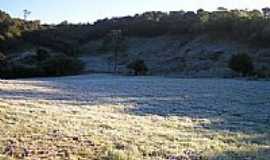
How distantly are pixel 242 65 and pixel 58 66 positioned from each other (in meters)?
23.7

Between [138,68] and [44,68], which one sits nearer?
[138,68]

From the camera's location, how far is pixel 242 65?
6306 centimetres

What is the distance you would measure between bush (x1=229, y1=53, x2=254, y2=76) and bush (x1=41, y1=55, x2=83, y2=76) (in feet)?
70.2

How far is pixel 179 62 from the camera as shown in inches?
3086

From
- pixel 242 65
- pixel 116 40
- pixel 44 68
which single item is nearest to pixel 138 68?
pixel 44 68

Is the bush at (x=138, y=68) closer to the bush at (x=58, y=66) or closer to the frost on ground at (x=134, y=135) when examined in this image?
the bush at (x=58, y=66)

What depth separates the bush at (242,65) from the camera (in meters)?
62.8

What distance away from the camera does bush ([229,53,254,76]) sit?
2474 inches

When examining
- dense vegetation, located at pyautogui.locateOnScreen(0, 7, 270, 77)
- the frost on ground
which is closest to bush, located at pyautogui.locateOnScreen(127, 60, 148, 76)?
dense vegetation, located at pyautogui.locateOnScreen(0, 7, 270, 77)

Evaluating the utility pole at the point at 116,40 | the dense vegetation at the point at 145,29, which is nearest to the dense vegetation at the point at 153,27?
the dense vegetation at the point at 145,29

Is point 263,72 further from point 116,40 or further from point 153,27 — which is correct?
point 153,27

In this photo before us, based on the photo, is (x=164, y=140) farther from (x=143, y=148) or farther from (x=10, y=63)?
(x=10, y=63)

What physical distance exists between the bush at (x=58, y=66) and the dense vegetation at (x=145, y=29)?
1289 cm

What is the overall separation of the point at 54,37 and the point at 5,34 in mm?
9762
